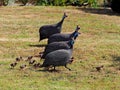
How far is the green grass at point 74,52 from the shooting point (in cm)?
797

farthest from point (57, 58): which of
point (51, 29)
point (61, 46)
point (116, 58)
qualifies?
point (51, 29)

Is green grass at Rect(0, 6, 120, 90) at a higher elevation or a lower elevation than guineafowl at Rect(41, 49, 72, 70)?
lower

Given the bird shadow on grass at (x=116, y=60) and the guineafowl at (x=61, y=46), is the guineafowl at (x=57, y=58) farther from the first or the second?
the bird shadow on grass at (x=116, y=60)

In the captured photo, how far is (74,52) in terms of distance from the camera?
35.6 ft

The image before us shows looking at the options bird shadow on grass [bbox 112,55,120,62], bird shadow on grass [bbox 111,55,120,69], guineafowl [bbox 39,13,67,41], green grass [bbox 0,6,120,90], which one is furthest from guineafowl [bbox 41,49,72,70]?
guineafowl [bbox 39,13,67,41]

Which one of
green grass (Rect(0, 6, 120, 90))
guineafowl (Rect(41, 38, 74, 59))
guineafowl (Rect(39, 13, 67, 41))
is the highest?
guineafowl (Rect(41, 38, 74, 59))

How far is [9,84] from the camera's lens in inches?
306

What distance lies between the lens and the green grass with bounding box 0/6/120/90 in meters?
7.97

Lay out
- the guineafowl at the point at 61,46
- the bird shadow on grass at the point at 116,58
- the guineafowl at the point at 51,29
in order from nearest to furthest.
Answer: the guineafowl at the point at 61,46 < the bird shadow on grass at the point at 116,58 < the guineafowl at the point at 51,29

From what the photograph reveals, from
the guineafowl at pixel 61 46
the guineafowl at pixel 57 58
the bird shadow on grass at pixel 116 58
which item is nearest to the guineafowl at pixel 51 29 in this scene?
the bird shadow on grass at pixel 116 58

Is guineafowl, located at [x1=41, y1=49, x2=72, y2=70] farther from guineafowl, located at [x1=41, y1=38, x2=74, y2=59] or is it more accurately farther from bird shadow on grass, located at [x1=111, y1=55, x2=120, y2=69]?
bird shadow on grass, located at [x1=111, y1=55, x2=120, y2=69]

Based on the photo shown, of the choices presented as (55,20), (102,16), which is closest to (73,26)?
(55,20)

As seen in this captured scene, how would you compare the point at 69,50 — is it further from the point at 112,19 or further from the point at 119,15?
the point at 119,15

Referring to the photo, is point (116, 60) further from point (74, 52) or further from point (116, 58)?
point (74, 52)
